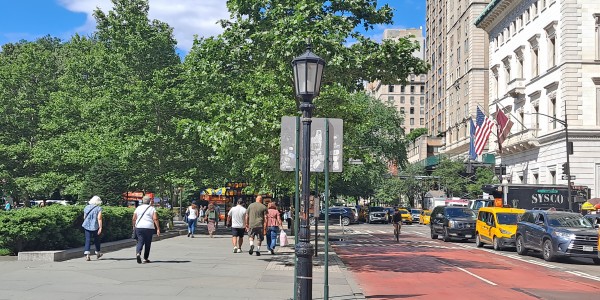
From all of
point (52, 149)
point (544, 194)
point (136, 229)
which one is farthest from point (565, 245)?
point (52, 149)

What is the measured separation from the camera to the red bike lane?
43.2ft

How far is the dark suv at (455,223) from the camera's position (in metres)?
32.6

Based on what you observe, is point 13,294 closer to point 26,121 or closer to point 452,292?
point 452,292

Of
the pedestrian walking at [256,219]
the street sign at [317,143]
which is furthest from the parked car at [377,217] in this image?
the street sign at [317,143]

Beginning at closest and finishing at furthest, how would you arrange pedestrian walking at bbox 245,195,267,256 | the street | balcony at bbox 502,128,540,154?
the street → pedestrian walking at bbox 245,195,267,256 → balcony at bbox 502,128,540,154

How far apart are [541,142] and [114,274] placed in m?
47.1

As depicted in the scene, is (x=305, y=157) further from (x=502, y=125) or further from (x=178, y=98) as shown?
(x=502, y=125)

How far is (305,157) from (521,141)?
168 feet

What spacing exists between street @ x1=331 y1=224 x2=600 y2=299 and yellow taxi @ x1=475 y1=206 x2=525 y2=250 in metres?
1.54

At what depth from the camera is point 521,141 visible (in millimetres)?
57344

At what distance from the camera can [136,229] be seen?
15.7 m

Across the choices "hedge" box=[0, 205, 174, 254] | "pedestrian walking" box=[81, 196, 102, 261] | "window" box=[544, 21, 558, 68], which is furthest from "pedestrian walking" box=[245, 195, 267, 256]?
"window" box=[544, 21, 558, 68]

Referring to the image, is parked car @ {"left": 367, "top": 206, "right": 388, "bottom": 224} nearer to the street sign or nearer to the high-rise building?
the high-rise building

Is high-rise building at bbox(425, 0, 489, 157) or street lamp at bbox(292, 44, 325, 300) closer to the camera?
street lamp at bbox(292, 44, 325, 300)
